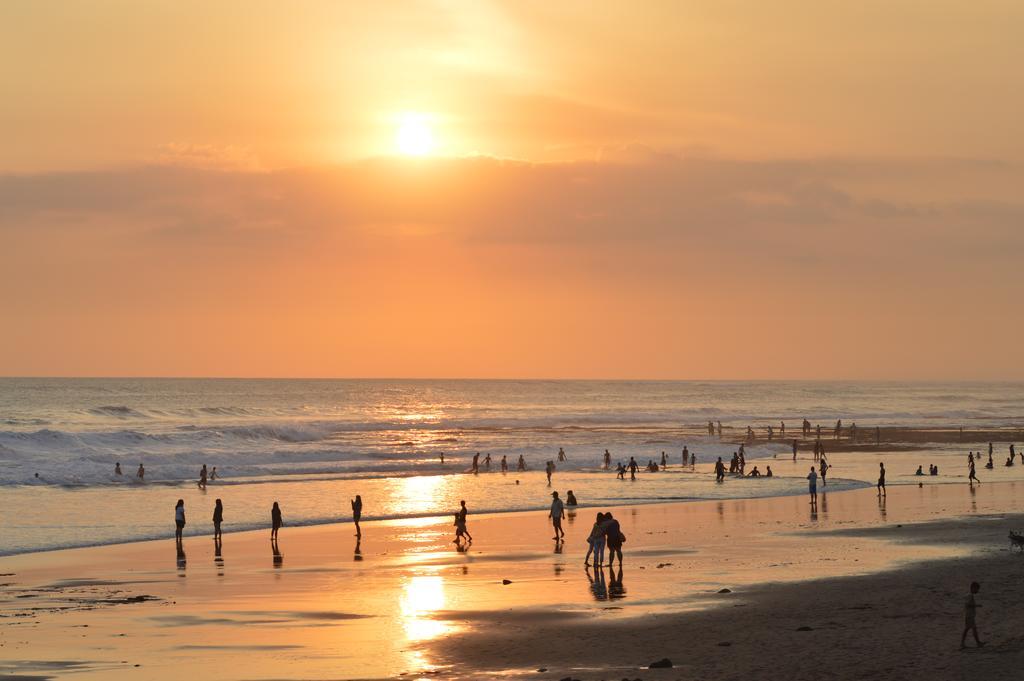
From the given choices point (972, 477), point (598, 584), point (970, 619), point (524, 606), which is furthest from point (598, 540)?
point (972, 477)

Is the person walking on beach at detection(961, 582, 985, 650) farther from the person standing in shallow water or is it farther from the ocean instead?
the person standing in shallow water

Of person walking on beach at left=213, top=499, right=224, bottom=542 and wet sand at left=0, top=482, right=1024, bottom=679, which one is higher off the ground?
person walking on beach at left=213, top=499, right=224, bottom=542

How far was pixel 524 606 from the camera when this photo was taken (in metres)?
25.0

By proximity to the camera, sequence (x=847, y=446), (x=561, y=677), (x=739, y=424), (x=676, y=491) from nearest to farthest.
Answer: (x=561, y=677) → (x=676, y=491) → (x=847, y=446) → (x=739, y=424)

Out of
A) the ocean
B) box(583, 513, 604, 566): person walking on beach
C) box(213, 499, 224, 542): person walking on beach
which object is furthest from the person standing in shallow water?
box(213, 499, 224, 542): person walking on beach

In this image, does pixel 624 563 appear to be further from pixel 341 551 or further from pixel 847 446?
pixel 847 446

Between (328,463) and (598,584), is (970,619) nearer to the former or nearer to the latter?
(598,584)

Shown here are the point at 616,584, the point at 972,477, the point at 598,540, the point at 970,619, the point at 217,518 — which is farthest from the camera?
the point at 972,477

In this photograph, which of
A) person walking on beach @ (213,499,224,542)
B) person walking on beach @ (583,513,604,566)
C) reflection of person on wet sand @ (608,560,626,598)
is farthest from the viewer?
person walking on beach @ (213,499,224,542)

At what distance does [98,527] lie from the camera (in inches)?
1660

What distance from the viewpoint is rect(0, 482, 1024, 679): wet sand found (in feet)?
64.0

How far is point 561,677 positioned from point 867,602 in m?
8.94

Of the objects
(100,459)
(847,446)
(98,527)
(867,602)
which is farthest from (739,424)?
(867,602)

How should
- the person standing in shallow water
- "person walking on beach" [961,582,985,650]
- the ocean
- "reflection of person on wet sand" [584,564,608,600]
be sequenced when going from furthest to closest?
the person standing in shallow water → the ocean → "reflection of person on wet sand" [584,564,608,600] → "person walking on beach" [961,582,985,650]
